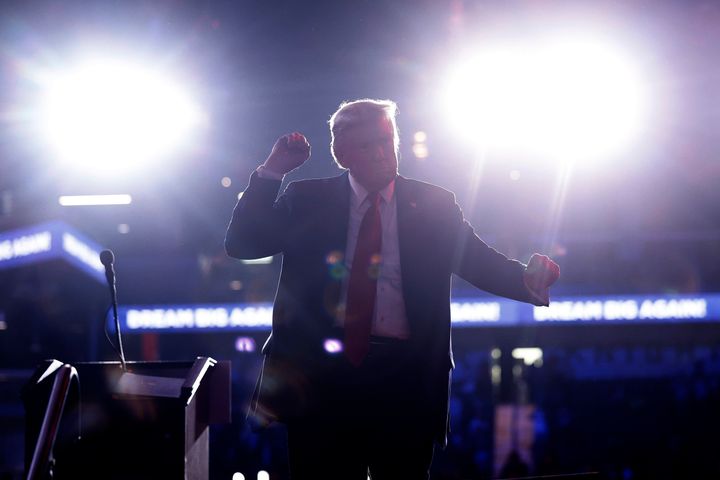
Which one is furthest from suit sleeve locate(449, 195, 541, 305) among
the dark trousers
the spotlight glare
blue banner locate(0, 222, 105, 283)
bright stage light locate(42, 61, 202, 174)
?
the spotlight glare

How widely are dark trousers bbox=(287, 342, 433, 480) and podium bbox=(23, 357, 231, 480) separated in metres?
0.34

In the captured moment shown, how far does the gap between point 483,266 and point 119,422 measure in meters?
1.12

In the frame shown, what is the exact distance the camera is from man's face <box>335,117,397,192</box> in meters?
2.09

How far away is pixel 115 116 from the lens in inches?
355

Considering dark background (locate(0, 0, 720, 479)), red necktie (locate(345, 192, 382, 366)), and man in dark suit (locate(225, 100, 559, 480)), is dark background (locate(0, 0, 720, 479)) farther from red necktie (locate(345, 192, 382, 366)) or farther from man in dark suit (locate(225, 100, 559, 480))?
red necktie (locate(345, 192, 382, 366))

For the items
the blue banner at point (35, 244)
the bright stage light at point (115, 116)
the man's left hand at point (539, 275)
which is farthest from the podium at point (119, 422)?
the blue banner at point (35, 244)

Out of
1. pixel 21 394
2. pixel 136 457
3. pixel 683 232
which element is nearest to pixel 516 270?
pixel 136 457

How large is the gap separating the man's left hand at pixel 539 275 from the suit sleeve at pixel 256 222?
2.31 ft

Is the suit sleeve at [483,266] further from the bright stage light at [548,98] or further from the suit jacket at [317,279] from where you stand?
the bright stage light at [548,98]

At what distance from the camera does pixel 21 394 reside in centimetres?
204

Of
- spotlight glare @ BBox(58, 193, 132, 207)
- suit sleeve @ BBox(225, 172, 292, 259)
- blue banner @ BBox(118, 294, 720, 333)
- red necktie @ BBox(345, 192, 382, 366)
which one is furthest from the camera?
spotlight glare @ BBox(58, 193, 132, 207)

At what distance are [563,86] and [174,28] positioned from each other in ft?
13.9

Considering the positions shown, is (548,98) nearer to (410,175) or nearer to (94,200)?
(410,175)

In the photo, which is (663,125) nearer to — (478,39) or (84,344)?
(478,39)
